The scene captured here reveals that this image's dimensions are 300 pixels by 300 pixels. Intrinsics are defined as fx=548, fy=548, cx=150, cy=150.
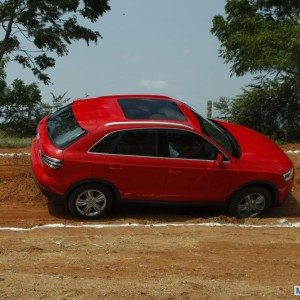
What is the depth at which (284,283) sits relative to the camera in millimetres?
5836

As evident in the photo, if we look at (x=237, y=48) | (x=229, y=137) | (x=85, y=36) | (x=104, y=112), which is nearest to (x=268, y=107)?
(x=237, y=48)

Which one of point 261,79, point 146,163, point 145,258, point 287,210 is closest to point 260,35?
point 261,79

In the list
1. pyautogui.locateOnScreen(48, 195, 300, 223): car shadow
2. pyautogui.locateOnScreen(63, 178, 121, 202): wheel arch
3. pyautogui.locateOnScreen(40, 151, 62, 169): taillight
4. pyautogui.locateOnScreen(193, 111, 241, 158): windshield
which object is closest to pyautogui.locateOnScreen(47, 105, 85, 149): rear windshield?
pyautogui.locateOnScreen(40, 151, 62, 169): taillight

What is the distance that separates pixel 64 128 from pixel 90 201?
4.02 ft

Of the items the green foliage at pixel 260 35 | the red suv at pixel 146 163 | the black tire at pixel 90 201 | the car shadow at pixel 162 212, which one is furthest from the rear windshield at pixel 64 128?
the green foliage at pixel 260 35

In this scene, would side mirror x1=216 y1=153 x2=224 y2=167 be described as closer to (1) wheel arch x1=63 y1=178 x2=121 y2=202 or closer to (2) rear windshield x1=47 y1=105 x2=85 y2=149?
(1) wheel arch x1=63 y1=178 x2=121 y2=202

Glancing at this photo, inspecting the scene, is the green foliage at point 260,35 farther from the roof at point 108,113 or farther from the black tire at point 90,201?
the black tire at point 90,201

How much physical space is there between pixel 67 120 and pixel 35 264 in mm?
3237

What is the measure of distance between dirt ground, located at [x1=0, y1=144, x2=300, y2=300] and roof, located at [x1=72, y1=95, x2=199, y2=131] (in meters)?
1.53

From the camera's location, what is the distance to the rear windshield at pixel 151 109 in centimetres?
873

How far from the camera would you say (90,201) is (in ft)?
27.9

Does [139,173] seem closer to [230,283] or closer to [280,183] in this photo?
[280,183]

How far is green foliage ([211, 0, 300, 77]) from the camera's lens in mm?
15469

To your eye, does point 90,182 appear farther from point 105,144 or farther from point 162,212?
point 162,212
